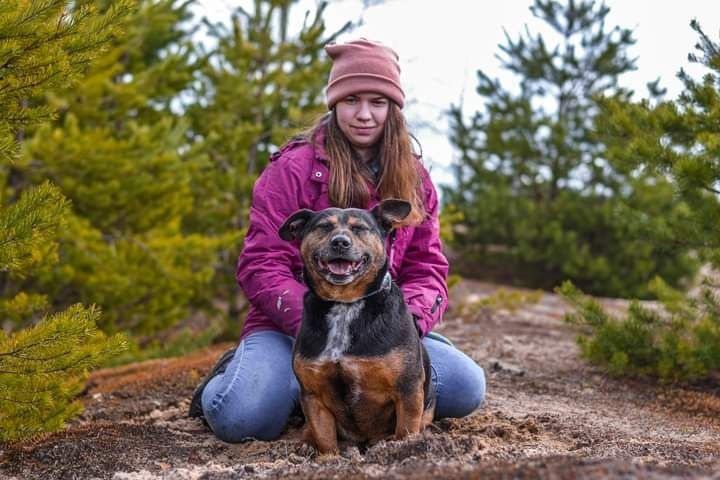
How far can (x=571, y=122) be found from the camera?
47.9ft

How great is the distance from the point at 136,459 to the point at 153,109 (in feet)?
28.7

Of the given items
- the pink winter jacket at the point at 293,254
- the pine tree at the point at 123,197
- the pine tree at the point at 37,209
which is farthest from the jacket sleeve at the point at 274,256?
the pine tree at the point at 123,197

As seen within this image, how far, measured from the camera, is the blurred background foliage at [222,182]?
4324 millimetres

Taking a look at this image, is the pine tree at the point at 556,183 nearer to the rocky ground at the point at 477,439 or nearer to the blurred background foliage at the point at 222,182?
the blurred background foliage at the point at 222,182

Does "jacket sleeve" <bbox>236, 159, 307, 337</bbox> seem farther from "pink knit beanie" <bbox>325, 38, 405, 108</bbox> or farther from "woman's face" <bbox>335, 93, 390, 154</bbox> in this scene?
"pink knit beanie" <bbox>325, 38, 405, 108</bbox>

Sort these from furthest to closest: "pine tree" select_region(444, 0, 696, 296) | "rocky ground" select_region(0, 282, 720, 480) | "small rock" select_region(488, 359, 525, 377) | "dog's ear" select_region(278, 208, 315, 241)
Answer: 1. "pine tree" select_region(444, 0, 696, 296)
2. "small rock" select_region(488, 359, 525, 377)
3. "dog's ear" select_region(278, 208, 315, 241)
4. "rocky ground" select_region(0, 282, 720, 480)

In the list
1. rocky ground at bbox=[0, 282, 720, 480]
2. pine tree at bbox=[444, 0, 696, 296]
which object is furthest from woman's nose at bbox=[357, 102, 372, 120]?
pine tree at bbox=[444, 0, 696, 296]

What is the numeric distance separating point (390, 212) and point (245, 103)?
22.3 ft

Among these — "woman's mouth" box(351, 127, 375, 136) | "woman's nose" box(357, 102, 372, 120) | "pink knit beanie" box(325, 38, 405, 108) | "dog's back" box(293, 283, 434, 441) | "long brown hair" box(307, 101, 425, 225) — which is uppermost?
"pink knit beanie" box(325, 38, 405, 108)

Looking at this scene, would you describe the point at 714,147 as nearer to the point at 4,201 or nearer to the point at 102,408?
the point at 102,408

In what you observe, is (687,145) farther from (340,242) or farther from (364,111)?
(340,242)

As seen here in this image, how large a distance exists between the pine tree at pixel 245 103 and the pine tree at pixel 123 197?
379 millimetres

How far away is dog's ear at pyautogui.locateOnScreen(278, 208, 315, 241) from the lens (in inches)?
161

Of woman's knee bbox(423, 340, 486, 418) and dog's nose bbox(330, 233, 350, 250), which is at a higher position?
dog's nose bbox(330, 233, 350, 250)
